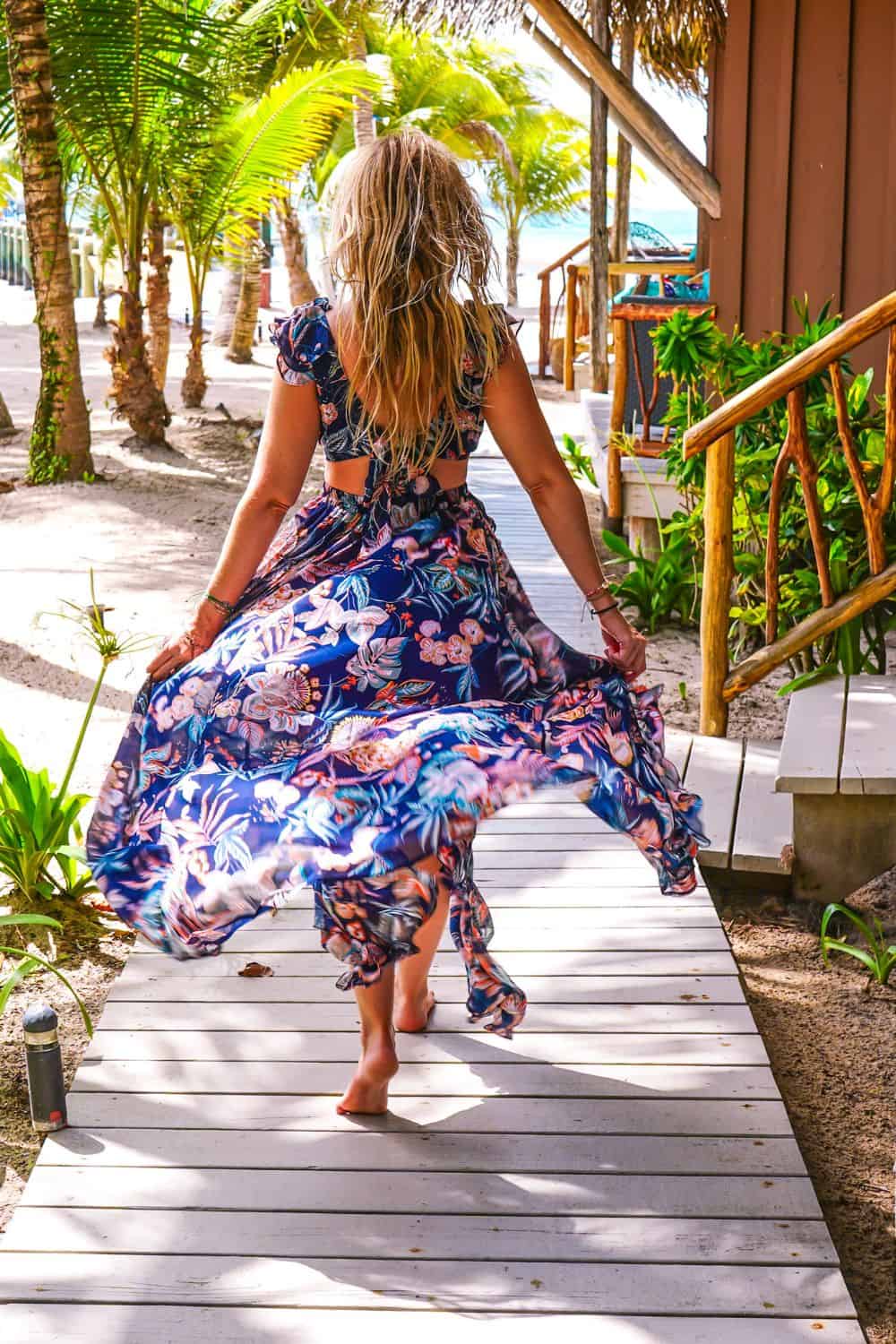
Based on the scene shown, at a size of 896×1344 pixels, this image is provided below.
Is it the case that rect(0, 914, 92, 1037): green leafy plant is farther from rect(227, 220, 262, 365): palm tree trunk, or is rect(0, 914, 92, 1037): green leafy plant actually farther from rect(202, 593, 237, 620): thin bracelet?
rect(227, 220, 262, 365): palm tree trunk

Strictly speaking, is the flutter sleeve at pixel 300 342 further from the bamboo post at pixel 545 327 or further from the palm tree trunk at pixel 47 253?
the bamboo post at pixel 545 327

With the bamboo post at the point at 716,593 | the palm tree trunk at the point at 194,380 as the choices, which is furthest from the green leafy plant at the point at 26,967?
the palm tree trunk at the point at 194,380

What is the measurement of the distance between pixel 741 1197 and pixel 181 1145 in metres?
0.96

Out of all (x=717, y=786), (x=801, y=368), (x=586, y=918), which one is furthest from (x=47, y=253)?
(x=586, y=918)

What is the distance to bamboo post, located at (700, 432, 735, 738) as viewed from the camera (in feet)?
15.4

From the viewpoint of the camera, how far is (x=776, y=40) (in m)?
7.15

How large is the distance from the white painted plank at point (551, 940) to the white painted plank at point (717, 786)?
46cm

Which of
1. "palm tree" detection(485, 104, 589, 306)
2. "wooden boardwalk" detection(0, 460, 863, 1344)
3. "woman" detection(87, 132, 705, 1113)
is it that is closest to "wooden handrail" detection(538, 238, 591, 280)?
"palm tree" detection(485, 104, 589, 306)

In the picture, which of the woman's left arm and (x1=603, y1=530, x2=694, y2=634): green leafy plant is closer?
the woman's left arm

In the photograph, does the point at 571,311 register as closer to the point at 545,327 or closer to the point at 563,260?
the point at 563,260

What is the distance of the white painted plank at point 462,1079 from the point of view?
2.78 m

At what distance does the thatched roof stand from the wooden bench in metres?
6.25

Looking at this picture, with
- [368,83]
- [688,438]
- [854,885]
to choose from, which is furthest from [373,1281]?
[368,83]

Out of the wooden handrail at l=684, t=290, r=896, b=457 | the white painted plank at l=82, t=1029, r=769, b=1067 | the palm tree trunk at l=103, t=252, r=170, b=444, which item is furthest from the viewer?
the palm tree trunk at l=103, t=252, r=170, b=444
